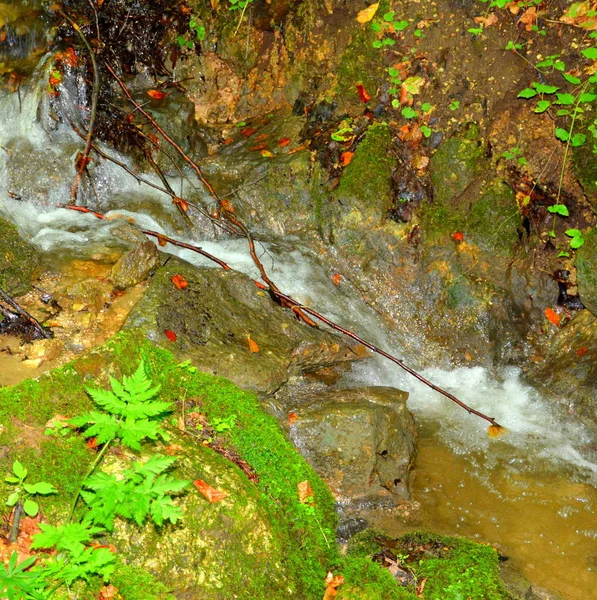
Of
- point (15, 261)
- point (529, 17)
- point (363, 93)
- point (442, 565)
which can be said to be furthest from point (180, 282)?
point (529, 17)

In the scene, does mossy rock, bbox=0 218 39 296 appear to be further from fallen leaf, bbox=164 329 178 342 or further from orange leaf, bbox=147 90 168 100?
orange leaf, bbox=147 90 168 100

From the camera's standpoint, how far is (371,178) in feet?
21.1

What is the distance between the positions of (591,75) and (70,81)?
617cm

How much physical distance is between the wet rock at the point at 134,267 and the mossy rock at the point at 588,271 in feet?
14.6

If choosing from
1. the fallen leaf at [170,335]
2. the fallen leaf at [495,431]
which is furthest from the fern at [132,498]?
the fallen leaf at [495,431]

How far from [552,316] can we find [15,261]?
18.5 feet

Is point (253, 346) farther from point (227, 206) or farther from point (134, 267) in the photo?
point (227, 206)

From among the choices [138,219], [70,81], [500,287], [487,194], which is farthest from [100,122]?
[500,287]

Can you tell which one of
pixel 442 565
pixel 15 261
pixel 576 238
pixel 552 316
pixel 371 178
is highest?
pixel 576 238

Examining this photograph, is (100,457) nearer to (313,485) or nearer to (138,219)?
(313,485)

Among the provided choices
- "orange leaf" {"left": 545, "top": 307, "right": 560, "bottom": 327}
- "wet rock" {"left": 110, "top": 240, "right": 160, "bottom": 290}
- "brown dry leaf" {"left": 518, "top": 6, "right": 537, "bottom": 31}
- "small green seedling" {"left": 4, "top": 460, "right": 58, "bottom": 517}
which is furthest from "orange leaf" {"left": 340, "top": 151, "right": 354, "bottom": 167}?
"small green seedling" {"left": 4, "top": 460, "right": 58, "bottom": 517}

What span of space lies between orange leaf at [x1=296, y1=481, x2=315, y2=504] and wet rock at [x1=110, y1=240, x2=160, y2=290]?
2598 mm

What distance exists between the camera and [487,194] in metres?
6.25

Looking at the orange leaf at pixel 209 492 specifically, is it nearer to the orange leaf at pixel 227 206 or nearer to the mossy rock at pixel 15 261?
the mossy rock at pixel 15 261
